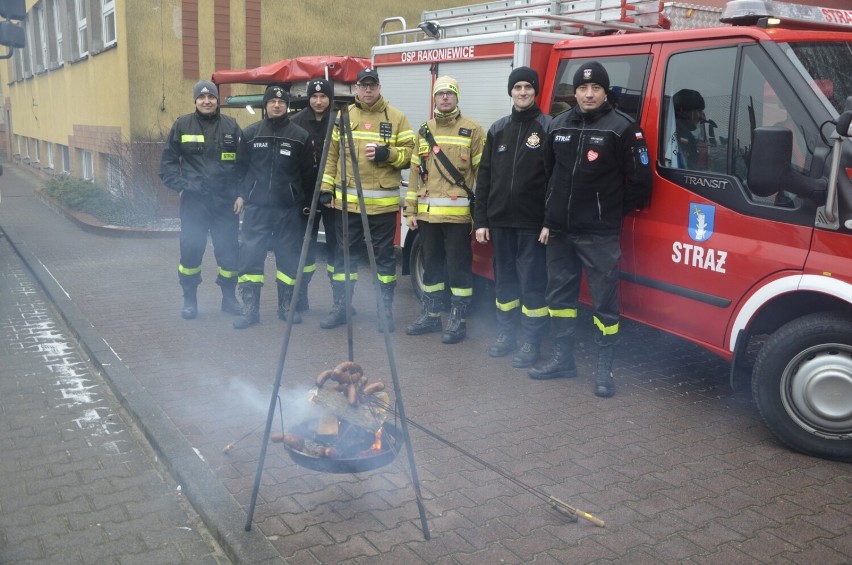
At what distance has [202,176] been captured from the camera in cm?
726

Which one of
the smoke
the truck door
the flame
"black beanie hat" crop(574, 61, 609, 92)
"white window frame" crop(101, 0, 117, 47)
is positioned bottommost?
the smoke

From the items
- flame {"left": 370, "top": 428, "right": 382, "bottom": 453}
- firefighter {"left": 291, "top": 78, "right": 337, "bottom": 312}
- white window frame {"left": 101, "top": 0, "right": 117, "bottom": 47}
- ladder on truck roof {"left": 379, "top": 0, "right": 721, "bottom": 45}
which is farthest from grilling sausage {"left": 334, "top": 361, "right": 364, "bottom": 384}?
white window frame {"left": 101, "top": 0, "right": 117, "bottom": 47}

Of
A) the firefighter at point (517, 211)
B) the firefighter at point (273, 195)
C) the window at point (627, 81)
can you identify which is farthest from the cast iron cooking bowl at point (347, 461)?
the firefighter at point (273, 195)

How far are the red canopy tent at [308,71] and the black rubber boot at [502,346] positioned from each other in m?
5.67

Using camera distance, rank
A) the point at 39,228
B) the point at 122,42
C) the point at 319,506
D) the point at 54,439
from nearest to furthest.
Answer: the point at 319,506 < the point at 54,439 < the point at 39,228 < the point at 122,42

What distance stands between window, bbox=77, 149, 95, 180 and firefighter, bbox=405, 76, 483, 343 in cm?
1338

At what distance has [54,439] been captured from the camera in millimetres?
4832

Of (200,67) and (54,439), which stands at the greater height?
(200,67)

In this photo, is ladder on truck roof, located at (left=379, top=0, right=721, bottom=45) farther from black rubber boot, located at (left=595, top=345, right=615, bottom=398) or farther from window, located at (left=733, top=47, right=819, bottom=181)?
black rubber boot, located at (left=595, top=345, right=615, bottom=398)

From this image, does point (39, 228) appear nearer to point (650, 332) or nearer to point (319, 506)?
point (650, 332)

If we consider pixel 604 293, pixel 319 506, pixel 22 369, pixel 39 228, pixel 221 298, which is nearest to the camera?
pixel 319 506

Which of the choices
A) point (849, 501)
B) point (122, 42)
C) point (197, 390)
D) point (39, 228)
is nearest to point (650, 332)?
point (849, 501)

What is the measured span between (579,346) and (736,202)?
234 cm

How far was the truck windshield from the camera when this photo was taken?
457 cm
